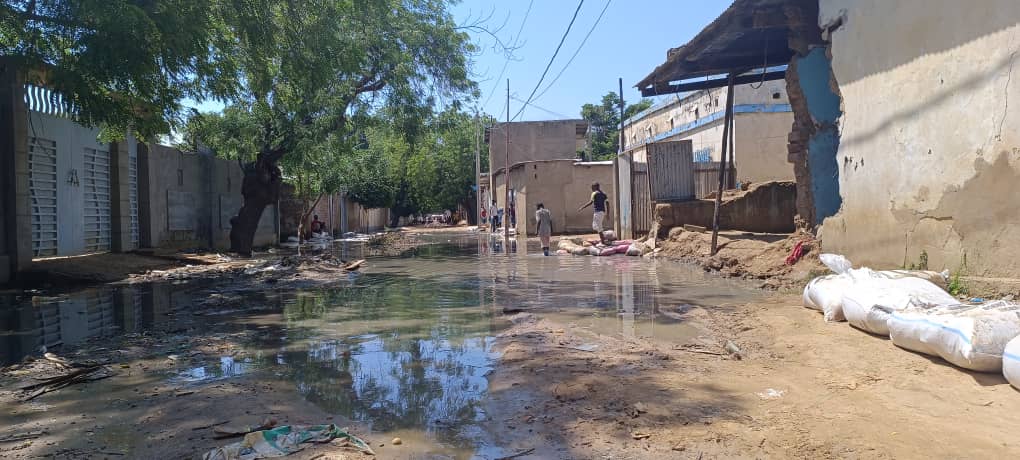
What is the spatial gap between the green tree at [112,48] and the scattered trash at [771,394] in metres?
7.42

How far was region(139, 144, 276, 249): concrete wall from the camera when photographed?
15.3 meters

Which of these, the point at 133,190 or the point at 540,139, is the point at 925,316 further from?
the point at 540,139

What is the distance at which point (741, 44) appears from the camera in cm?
1148

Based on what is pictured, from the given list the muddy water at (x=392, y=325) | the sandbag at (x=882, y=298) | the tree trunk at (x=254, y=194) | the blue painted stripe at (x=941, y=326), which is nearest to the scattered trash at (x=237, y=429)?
the muddy water at (x=392, y=325)

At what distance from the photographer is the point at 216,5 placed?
8883 mm

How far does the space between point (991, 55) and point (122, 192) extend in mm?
15375

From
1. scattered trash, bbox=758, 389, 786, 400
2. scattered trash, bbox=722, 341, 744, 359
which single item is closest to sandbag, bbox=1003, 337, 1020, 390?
scattered trash, bbox=758, 389, 786, 400

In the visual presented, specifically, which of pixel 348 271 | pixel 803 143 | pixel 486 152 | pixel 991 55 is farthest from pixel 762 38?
pixel 486 152

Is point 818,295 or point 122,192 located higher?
point 122,192

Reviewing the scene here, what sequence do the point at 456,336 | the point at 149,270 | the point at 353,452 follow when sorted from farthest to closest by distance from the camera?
the point at 149,270
the point at 456,336
the point at 353,452

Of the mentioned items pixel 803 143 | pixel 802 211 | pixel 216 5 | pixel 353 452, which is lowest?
pixel 353 452

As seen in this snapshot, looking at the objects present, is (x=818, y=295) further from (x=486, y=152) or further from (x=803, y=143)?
(x=486, y=152)

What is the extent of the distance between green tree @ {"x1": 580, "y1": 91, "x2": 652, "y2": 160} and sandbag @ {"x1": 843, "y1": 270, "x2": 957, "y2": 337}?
148 feet

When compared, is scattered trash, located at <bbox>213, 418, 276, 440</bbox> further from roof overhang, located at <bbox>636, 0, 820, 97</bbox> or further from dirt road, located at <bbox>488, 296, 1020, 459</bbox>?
roof overhang, located at <bbox>636, 0, 820, 97</bbox>
